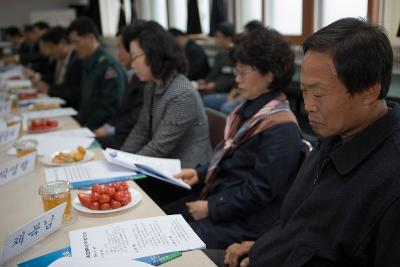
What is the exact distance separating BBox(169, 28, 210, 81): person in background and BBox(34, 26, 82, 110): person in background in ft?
4.82

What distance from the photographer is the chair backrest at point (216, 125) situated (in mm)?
2145

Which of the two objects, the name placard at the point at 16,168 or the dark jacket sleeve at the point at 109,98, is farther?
the dark jacket sleeve at the point at 109,98

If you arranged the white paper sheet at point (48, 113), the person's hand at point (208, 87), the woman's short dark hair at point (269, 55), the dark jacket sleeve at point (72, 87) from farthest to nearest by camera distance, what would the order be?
the person's hand at point (208, 87) → the dark jacket sleeve at point (72, 87) → the white paper sheet at point (48, 113) → the woman's short dark hair at point (269, 55)

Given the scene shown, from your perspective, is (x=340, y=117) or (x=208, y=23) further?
(x=208, y=23)

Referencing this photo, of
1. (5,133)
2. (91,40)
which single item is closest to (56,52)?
(91,40)

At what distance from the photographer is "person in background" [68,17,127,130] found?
323 centimetres

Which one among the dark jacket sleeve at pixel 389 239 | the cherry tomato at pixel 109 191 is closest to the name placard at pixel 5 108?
the cherry tomato at pixel 109 191

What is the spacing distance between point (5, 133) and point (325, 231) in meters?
1.73

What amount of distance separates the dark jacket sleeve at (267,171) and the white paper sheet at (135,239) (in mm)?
414

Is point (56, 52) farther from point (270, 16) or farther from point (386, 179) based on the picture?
point (386, 179)

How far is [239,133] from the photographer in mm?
1631

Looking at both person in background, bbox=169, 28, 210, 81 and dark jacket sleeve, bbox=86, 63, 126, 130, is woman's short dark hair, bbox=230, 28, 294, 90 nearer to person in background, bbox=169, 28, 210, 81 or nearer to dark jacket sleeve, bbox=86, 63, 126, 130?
dark jacket sleeve, bbox=86, 63, 126, 130

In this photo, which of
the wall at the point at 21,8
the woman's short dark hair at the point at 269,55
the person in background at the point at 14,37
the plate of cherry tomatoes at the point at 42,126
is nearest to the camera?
the woman's short dark hair at the point at 269,55

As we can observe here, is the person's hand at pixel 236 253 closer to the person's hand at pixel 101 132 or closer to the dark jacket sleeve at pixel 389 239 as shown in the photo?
the dark jacket sleeve at pixel 389 239
